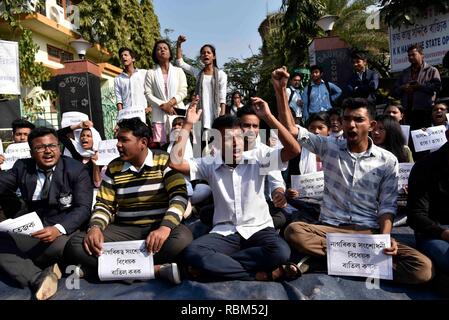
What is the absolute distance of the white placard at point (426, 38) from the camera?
7.21 meters

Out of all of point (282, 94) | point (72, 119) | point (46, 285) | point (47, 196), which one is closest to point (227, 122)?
point (282, 94)

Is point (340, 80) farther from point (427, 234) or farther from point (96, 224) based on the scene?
point (96, 224)

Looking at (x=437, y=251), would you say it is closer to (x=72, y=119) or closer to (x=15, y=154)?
(x=72, y=119)

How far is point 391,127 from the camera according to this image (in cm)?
405

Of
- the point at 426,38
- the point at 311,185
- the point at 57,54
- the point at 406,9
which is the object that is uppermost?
the point at 57,54

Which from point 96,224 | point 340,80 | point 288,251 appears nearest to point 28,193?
point 96,224

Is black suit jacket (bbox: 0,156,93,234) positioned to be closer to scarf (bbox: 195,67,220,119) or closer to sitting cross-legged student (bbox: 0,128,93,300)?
sitting cross-legged student (bbox: 0,128,93,300)

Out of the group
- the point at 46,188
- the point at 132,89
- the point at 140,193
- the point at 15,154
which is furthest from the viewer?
the point at 132,89

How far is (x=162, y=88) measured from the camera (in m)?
5.50

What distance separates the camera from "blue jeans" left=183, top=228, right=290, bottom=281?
2.78 m

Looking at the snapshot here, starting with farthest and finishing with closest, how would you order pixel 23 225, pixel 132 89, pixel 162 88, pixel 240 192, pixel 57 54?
pixel 57 54
pixel 132 89
pixel 162 88
pixel 240 192
pixel 23 225

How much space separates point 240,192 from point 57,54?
1417 centimetres

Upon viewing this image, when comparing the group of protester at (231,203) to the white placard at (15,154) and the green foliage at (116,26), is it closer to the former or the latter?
the white placard at (15,154)
